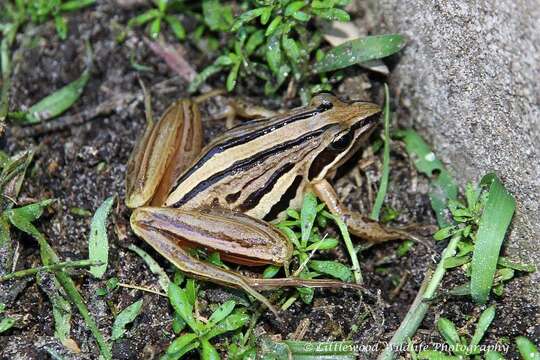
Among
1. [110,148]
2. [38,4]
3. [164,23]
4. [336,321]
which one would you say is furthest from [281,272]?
[38,4]

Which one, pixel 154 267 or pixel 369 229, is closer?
pixel 154 267

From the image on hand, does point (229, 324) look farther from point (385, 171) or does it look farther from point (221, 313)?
point (385, 171)

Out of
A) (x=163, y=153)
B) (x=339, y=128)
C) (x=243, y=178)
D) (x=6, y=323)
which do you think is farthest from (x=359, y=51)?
(x=6, y=323)

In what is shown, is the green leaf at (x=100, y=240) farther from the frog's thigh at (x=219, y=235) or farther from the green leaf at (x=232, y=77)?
the green leaf at (x=232, y=77)

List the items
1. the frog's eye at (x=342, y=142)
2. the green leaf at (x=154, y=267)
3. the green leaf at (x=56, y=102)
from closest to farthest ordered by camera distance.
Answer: the green leaf at (x=154, y=267)
the frog's eye at (x=342, y=142)
the green leaf at (x=56, y=102)

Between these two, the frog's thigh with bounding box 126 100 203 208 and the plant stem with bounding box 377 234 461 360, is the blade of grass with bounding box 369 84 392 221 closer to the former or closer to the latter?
the plant stem with bounding box 377 234 461 360

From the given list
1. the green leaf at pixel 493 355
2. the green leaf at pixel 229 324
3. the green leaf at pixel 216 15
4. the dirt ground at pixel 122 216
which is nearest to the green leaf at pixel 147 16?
the dirt ground at pixel 122 216

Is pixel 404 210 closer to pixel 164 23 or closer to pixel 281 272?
pixel 281 272
